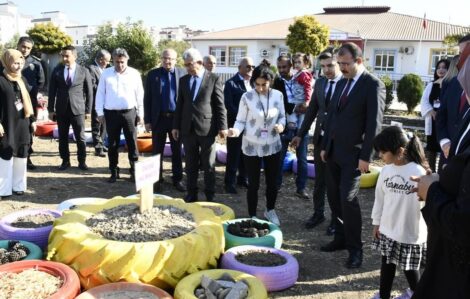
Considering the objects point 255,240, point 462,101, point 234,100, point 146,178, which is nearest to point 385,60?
point 234,100

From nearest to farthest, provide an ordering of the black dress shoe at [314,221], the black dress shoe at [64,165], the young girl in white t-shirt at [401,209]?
the young girl in white t-shirt at [401,209] → the black dress shoe at [314,221] → the black dress shoe at [64,165]

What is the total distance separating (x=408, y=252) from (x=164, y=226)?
1900mm

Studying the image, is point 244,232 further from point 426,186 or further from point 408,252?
point 426,186

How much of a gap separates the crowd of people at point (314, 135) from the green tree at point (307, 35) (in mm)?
18638

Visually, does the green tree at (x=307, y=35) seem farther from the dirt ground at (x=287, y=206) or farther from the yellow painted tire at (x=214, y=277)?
A: the yellow painted tire at (x=214, y=277)

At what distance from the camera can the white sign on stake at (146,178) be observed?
3.54 metres

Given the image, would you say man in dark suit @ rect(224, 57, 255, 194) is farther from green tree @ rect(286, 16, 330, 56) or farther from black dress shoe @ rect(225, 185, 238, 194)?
green tree @ rect(286, 16, 330, 56)

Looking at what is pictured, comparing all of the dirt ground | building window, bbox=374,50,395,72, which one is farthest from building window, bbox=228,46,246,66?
the dirt ground

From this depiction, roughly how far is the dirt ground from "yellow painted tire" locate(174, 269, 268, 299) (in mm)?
423

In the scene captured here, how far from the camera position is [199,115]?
553 cm

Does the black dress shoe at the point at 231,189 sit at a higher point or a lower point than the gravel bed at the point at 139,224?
lower

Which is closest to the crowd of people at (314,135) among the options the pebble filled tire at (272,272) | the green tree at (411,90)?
the pebble filled tire at (272,272)

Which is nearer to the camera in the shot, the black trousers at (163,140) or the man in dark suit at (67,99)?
the black trousers at (163,140)

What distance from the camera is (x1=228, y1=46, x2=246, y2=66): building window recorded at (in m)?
36.7
